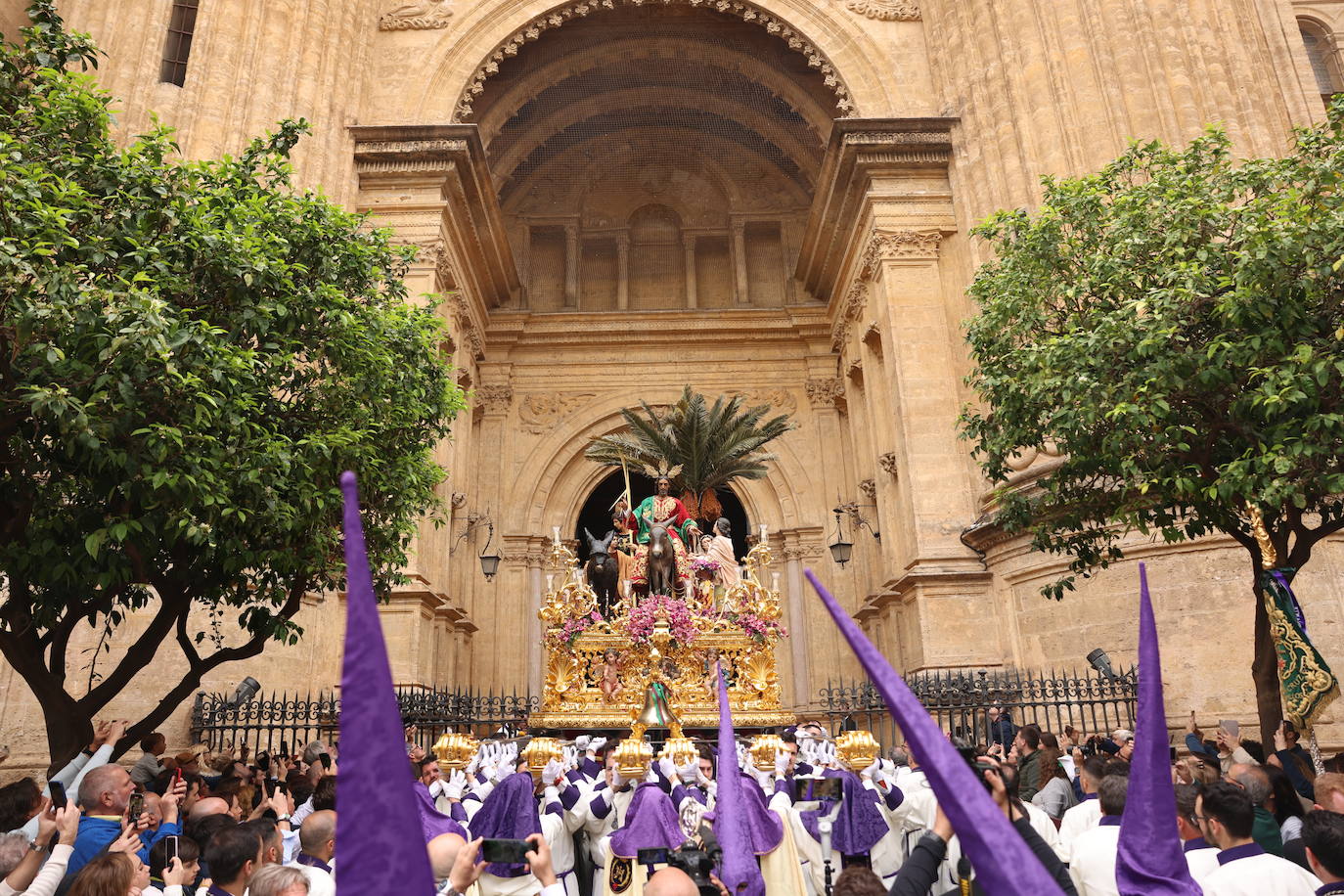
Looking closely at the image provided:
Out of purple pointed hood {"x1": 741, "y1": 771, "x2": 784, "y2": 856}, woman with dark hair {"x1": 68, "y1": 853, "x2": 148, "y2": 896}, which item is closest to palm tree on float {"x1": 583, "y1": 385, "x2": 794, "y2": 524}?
purple pointed hood {"x1": 741, "y1": 771, "x2": 784, "y2": 856}

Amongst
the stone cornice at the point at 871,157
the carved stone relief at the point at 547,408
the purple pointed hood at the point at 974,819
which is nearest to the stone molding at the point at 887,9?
the stone cornice at the point at 871,157

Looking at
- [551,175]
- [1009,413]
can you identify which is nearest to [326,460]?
[1009,413]

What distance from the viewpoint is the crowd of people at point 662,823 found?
361 cm

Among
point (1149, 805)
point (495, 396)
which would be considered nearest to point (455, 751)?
point (1149, 805)

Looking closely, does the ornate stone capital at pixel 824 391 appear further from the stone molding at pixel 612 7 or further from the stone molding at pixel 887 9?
the stone molding at pixel 887 9

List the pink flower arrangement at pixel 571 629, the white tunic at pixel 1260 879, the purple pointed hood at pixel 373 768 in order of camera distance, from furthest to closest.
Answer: the pink flower arrangement at pixel 571 629, the white tunic at pixel 1260 879, the purple pointed hood at pixel 373 768

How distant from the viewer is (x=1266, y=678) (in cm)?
894

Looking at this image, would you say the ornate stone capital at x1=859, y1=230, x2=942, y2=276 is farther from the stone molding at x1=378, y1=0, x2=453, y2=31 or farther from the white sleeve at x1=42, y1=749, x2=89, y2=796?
the white sleeve at x1=42, y1=749, x2=89, y2=796

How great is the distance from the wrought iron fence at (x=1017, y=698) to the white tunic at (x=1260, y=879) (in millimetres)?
7725

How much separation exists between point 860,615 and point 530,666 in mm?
7631

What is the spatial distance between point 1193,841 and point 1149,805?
2.86m

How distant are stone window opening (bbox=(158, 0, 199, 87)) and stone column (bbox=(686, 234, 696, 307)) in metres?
12.7

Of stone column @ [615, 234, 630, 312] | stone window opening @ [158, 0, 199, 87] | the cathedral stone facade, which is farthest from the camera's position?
stone column @ [615, 234, 630, 312]

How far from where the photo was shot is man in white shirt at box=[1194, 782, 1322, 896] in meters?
3.78
